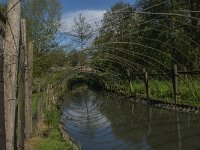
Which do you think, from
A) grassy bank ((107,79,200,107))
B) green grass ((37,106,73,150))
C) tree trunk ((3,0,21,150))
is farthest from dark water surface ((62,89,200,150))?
tree trunk ((3,0,21,150))

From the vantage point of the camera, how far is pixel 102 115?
62.2 feet

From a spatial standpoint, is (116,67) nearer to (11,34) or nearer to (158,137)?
(158,137)

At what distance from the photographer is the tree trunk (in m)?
5.84

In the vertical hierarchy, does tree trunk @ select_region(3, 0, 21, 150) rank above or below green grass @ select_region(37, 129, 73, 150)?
above

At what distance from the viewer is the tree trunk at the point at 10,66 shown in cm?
584

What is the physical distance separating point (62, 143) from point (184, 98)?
7865mm

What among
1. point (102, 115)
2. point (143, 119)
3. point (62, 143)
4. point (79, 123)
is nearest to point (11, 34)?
point (62, 143)

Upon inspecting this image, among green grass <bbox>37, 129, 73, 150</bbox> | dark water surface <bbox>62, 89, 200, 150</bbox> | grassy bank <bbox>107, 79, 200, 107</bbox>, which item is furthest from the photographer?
grassy bank <bbox>107, 79, 200, 107</bbox>

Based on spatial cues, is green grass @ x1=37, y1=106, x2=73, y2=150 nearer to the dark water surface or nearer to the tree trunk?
the dark water surface

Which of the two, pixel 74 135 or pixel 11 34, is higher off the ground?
pixel 11 34

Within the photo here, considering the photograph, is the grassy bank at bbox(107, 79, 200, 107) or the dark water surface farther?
the grassy bank at bbox(107, 79, 200, 107)

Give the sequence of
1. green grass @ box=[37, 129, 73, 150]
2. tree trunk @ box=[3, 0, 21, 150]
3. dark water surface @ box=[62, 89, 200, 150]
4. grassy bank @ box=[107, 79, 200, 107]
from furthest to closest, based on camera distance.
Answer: grassy bank @ box=[107, 79, 200, 107]
dark water surface @ box=[62, 89, 200, 150]
green grass @ box=[37, 129, 73, 150]
tree trunk @ box=[3, 0, 21, 150]

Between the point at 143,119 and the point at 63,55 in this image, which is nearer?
the point at 143,119

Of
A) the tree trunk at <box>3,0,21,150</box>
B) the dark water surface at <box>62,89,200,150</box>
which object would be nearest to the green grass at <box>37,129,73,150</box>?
the dark water surface at <box>62,89,200,150</box>
